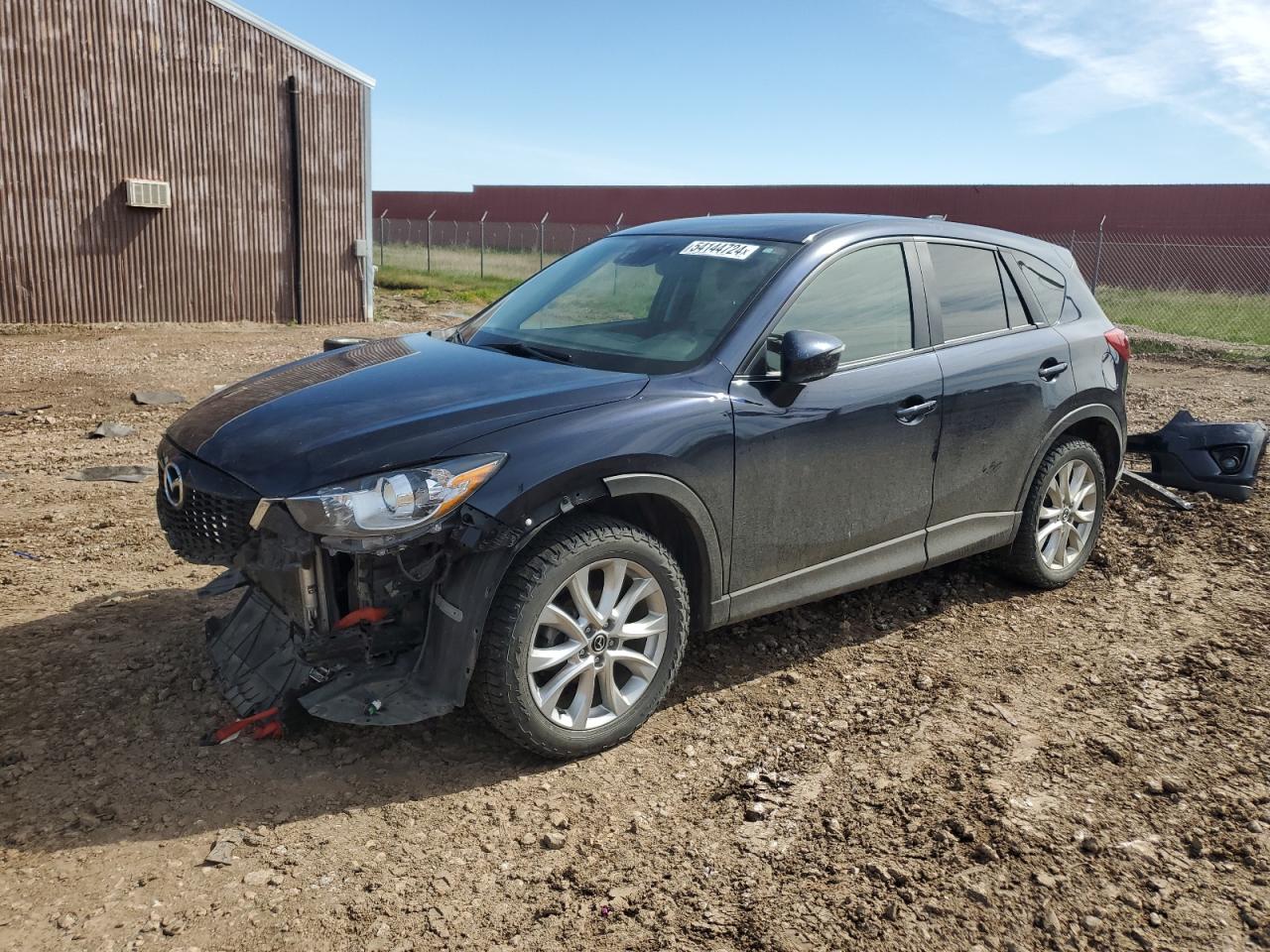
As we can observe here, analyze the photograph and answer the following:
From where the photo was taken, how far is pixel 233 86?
16422 mm

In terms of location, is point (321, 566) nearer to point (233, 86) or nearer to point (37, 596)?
point (37, 596)

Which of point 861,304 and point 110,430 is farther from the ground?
point 861,304

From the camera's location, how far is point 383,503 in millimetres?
3137

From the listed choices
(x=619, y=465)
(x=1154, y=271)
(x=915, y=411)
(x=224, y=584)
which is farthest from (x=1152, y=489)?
(x=1154, y=271)

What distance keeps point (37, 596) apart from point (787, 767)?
3521 mm

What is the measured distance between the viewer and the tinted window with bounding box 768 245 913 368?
4.13 metres

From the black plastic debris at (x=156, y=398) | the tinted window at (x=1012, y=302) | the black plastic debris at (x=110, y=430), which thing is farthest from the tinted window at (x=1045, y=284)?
the black plastic debris at (x=156, y=398)

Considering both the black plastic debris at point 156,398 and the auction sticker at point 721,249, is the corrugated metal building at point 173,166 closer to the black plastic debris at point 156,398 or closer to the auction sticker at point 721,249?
the black plastic debris at point 156,398

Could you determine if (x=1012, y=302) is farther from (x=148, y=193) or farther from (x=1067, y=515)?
(x=148, y=193)

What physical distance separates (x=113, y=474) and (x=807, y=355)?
533cm

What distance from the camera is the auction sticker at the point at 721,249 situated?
4312 millimetres

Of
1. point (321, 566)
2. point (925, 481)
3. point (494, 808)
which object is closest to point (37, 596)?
point (321, 566)

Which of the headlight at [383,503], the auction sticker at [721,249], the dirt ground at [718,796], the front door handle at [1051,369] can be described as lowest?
the dirt ground at [718,796]

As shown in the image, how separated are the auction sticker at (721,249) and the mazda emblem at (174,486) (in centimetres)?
224
